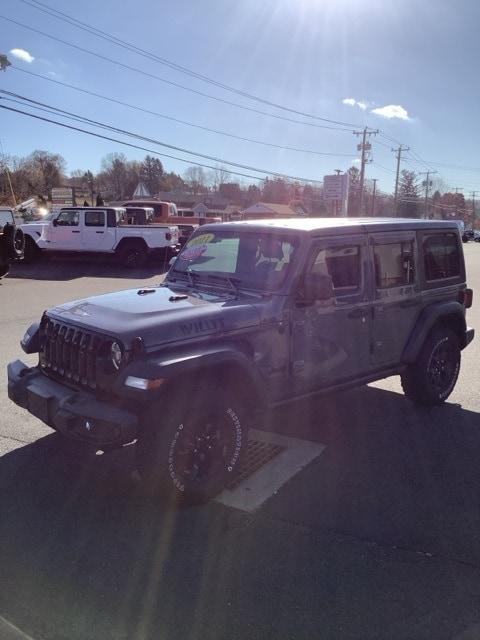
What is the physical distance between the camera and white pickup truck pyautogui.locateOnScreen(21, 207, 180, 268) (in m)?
17.9

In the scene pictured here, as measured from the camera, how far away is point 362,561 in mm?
2895

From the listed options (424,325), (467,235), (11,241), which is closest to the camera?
(424,325)

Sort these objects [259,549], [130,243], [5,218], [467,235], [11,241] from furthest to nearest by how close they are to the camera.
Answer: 1. [467,235]
2. [130,243]
3. [5,218]
4. [11,241]
5. [259,549]

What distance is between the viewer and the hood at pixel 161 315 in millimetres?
3291

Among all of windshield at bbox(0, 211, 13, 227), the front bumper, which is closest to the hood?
the front bumper

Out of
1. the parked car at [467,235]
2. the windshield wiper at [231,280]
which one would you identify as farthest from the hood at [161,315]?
the parked car at [467,235]

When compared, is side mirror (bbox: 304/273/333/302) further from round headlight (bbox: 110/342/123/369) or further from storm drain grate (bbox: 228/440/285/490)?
round headlight (bbox: 110/342/123/369)

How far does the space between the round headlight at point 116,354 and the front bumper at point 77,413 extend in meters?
0.25

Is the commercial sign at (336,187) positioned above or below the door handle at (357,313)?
above

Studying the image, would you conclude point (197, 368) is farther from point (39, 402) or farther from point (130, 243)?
point (130, 243)

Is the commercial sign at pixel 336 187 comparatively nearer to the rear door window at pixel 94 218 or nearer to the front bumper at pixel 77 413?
the rear door window at pixel 94 218

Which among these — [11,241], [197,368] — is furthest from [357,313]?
[11,241]

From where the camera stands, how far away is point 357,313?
439 cm

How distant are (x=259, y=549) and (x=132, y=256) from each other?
52.2 feet
